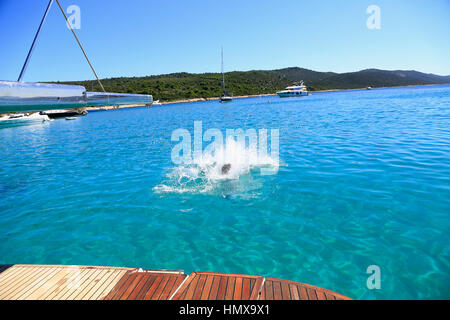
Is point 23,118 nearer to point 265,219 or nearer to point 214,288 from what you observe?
point 265,219

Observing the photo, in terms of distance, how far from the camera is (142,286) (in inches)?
143

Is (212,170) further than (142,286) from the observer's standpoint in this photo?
Yes

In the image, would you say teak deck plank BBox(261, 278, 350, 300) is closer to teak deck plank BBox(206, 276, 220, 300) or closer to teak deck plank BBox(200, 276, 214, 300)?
teak deck plank BBox(206, 276, 220, 300)

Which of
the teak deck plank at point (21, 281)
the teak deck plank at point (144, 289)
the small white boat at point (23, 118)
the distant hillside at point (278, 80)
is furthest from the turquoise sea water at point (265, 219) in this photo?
the distant hillside at point (278, 80)

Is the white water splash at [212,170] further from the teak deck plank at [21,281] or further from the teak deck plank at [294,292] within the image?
the teak deck plank at [294,292]

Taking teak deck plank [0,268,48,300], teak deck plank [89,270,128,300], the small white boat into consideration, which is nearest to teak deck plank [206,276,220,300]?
teak deck plank [89,270,128,300]

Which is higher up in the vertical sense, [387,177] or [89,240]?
[387,177]

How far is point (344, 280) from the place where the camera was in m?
4.55

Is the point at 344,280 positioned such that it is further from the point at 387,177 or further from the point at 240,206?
the point at 387,177

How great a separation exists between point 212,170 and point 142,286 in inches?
289

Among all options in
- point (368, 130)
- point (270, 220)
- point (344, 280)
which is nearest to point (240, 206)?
point (270, 220)

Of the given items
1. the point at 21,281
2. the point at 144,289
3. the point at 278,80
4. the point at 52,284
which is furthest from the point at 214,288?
the point at 278,80

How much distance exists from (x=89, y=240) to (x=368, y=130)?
61.8ft

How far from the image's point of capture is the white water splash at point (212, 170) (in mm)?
9344
